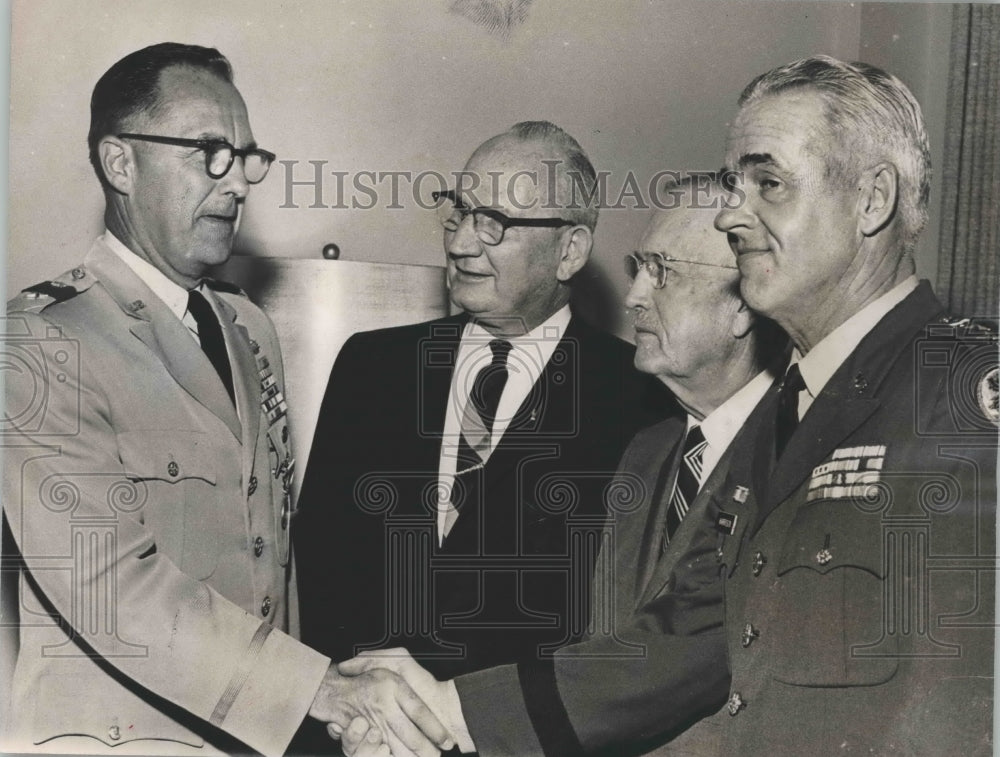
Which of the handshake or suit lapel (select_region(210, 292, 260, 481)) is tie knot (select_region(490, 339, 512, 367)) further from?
the handshake

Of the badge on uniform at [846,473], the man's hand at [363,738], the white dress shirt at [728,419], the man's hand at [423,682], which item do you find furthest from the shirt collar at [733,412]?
the man's hand at [363,738]

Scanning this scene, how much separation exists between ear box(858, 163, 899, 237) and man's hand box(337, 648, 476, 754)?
169 cm

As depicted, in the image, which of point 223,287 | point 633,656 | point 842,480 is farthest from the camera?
point 223,287

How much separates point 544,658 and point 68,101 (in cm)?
205

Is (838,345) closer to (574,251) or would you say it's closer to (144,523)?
(574,251)

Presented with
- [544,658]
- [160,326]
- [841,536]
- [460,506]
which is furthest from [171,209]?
[841,536]

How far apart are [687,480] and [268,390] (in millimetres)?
1195

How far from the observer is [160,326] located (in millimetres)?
3607

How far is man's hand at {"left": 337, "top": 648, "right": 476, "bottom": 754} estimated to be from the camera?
11.7ft

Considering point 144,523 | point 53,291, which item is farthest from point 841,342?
point 53,291

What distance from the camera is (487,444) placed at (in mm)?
3631

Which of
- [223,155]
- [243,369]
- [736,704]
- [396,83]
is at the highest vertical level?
[396,83]

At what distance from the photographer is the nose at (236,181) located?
3.64 m

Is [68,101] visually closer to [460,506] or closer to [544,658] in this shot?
[460,506]
